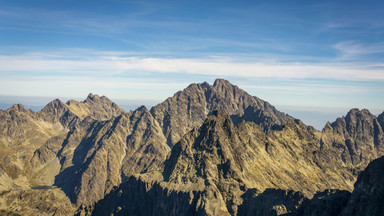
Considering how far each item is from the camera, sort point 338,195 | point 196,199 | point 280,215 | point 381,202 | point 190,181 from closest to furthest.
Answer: point 381,202
point 338,195
point 280,215
point 196,199
point 190,181

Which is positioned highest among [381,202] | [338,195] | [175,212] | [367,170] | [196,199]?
[367,170]

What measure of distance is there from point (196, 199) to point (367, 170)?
10591 centimetres

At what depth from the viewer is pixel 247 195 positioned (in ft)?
600

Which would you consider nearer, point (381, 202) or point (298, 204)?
point (381, 202)

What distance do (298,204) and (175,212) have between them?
3162 inches

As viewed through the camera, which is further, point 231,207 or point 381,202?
point 231,207

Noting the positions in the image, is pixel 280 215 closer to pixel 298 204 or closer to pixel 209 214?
pixel 298 204

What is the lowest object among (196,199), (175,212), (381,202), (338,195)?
(175,212)

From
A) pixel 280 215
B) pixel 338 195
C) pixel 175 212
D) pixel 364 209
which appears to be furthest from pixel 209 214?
pixel 364 209

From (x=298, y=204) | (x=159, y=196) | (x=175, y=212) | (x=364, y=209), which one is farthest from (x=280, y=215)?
(x=159, y=196)

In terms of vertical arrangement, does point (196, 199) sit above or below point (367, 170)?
below

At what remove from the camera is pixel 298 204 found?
489 feet

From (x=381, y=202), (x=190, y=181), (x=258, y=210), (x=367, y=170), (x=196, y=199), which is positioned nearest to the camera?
(x=381, y=202)

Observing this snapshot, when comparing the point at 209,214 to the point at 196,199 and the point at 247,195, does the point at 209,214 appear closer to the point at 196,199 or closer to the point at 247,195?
the point at 196,199
